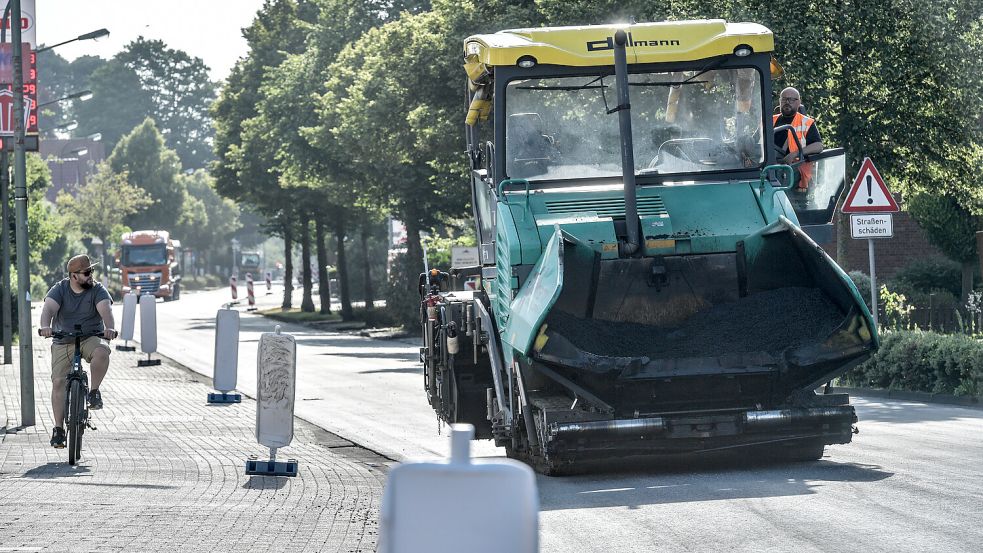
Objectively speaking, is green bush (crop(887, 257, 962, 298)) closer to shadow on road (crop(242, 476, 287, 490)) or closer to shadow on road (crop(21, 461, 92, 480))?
shadow on road (crop(242, 476, 287, 490))

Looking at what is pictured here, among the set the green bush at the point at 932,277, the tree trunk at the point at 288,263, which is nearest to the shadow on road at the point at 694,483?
the green bush at the point at 932,277

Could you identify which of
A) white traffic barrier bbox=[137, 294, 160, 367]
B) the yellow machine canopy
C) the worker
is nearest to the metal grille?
the yellow machine canopy

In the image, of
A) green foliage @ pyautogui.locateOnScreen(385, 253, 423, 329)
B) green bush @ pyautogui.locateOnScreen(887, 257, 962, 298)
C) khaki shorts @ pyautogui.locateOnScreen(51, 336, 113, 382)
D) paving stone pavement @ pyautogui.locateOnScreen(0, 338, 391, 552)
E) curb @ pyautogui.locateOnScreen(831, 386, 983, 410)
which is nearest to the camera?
paving stone pavement @ pyautogui.locateOnScreen(0, 338, 391, 552)

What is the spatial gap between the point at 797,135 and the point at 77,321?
21.1ft

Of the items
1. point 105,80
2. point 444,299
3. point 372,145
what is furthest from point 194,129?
point 444,299

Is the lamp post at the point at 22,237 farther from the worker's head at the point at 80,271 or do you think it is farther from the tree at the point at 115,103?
the tree at the point at 115,103

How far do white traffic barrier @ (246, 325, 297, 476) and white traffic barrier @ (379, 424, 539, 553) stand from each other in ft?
26.0

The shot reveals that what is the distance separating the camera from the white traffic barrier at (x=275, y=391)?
484 inches

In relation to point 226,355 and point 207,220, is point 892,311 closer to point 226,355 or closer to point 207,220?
point 226,355

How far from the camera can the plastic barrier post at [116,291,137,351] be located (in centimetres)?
3247

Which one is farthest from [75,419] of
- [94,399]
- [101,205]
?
[101,205]

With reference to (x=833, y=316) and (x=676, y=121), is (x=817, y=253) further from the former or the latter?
(x=676, y=121)

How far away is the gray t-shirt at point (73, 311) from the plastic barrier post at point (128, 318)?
18.6 metres

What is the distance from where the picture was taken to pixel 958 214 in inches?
1320
